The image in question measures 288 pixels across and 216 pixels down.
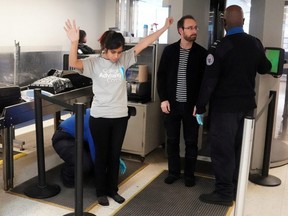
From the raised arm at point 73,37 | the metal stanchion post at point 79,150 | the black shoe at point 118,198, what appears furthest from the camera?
the black shoe at point 118,198

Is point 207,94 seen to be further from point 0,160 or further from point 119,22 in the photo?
point 119,22

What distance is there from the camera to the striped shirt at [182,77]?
3.03 m

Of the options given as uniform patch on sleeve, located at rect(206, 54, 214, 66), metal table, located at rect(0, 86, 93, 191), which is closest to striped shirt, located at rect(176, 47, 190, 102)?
uniform patch on sleeve, located at rect(206, 54, 214, 66)

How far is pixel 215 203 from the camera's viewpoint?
9.32 feet

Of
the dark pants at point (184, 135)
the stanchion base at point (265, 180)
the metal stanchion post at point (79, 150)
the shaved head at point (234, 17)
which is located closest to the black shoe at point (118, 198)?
the metal stanchion post at point (79, 150)

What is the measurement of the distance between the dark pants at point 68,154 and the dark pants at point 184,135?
76cm

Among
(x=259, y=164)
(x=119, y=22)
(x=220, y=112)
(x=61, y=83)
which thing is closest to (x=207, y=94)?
(x=220, y=112)

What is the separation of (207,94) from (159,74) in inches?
25.7

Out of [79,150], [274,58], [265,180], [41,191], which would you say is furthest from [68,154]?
[274,58]

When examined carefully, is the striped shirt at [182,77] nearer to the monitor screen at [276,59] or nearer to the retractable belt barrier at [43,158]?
the monitor screen at [276,59]

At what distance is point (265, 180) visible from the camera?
3289mm

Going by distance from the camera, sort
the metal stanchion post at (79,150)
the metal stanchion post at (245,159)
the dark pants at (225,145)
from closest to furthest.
→ the metal stanchion post at (245,159) < the metal stanchion post at (79,150) < the dark pants at (225,145)

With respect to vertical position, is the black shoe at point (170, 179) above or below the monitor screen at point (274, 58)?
below

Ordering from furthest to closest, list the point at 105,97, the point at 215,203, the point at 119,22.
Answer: the point at 119,22, the point at 215,203, the point at 105,97
